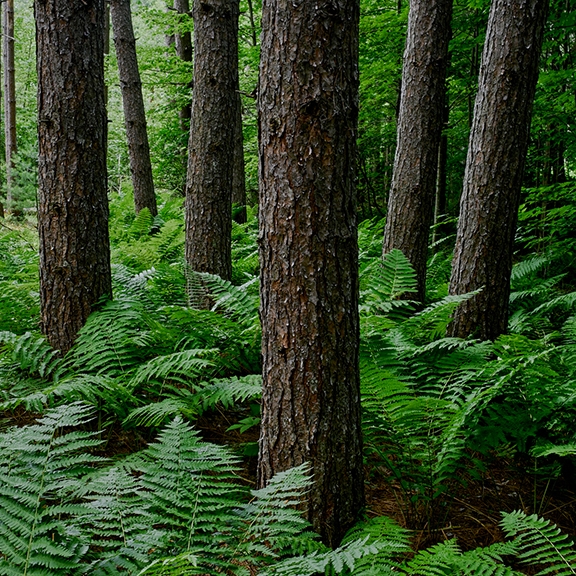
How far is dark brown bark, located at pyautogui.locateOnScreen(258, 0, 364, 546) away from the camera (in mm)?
1997

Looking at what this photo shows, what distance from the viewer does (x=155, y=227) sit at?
8516mm

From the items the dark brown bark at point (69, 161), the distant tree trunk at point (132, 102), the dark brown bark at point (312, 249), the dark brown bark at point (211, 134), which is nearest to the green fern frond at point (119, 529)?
the dark brown bark at point (312, 249)

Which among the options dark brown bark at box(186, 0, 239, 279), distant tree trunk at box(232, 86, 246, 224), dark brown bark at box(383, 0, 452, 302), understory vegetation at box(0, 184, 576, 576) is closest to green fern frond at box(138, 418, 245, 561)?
understory vegetation at box(0, 184, 576, 576)

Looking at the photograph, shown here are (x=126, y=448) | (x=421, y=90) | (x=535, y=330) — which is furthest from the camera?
(x=421, y=90)

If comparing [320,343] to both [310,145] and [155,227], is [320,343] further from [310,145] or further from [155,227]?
[155,227]

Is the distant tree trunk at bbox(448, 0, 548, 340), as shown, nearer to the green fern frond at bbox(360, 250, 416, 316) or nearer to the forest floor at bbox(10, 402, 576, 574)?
the green fern frond at bbox(360, 250, 416, 316)

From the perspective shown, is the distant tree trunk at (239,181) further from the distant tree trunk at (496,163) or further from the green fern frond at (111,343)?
the green fern frond at (111,343)

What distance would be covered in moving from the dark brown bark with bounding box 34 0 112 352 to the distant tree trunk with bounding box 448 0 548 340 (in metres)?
2.74

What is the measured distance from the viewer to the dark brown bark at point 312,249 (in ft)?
6.55

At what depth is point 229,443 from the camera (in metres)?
3.21

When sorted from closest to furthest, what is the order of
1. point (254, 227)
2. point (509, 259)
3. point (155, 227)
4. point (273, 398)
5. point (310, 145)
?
point (310, 145), point (273, 398), point (509, 259), point (155, 227), point (254, 227)

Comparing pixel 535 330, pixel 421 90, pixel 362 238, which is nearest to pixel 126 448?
pixel 535 330

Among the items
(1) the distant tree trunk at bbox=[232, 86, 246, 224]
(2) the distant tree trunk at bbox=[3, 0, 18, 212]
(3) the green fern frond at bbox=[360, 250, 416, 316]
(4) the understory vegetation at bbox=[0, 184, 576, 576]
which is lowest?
(4) the understory vegetation at bbox=[0, 184, 576, 576]

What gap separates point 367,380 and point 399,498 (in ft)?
2.18
